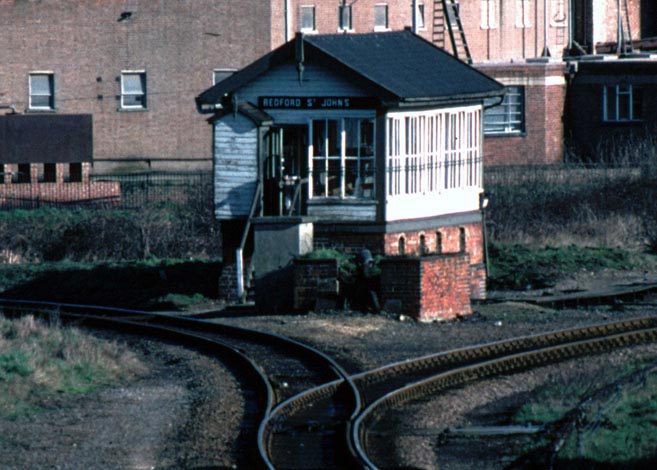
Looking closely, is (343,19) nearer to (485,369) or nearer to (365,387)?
(485,369)

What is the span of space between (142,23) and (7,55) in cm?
509

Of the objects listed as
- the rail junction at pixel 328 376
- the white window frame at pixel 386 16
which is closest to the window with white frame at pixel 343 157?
the rail junction at pixel 328 376

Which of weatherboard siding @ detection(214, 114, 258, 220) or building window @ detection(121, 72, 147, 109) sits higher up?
building window @ detection(121, 72, 147, 109)

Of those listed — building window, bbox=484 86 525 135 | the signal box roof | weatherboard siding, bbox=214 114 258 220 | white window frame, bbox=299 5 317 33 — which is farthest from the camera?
white window frame, bbox=299 5 317 33

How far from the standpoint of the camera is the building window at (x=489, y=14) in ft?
202

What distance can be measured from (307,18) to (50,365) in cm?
4148

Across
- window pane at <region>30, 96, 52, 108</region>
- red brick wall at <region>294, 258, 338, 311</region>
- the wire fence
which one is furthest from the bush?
window pane at <region>30, 96, 52, 108</region>

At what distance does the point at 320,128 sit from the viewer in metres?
26.7

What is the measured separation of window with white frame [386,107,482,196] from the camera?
87.6 feet

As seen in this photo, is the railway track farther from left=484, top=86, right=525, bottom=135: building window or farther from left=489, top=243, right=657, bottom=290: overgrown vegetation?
left=484, top=86, right=525, bottom=135: building window

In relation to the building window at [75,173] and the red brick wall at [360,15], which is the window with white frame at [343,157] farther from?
the red brick wall at [360,15]

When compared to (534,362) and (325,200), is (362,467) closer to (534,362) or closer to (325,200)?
(534,362)

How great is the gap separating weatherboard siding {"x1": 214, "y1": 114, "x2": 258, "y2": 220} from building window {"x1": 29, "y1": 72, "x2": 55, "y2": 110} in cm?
2817

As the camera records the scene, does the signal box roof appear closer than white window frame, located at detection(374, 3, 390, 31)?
Yes
